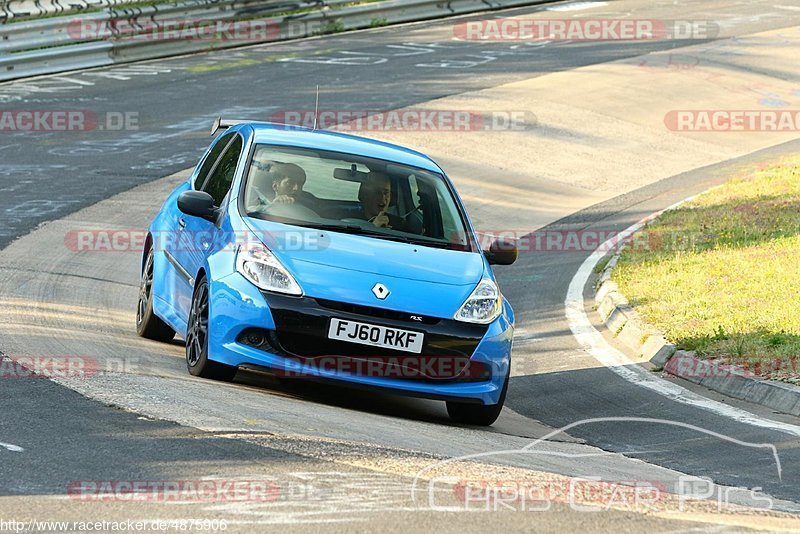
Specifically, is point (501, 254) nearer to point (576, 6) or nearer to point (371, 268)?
point (371, 268)

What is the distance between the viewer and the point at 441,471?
638cm

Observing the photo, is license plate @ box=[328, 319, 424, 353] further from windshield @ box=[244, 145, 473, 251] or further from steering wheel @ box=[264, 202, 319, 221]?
steering wheel @ box=[264, 202, 319, 221]

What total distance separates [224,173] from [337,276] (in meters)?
1.93

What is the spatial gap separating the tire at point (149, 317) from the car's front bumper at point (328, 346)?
1853 millimetres

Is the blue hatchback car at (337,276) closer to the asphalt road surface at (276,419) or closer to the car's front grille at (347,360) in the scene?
the car's front grille at (347,360)

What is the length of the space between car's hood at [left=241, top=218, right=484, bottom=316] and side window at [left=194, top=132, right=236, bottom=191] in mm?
1506

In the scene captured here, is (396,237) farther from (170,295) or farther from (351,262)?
(170,295)

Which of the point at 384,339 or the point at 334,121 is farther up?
the point at 384,339

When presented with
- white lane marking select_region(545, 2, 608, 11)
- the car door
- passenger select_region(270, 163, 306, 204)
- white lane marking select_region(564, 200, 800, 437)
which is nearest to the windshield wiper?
passenger select_region(270, 163, 306, 204)

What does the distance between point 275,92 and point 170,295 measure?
14.0m

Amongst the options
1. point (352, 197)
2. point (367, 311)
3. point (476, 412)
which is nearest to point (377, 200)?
point (352, 197)

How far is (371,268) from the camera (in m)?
8.27

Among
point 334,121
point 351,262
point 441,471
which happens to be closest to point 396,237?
point 351,262

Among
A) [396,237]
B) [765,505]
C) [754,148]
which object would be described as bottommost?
[754,148]
